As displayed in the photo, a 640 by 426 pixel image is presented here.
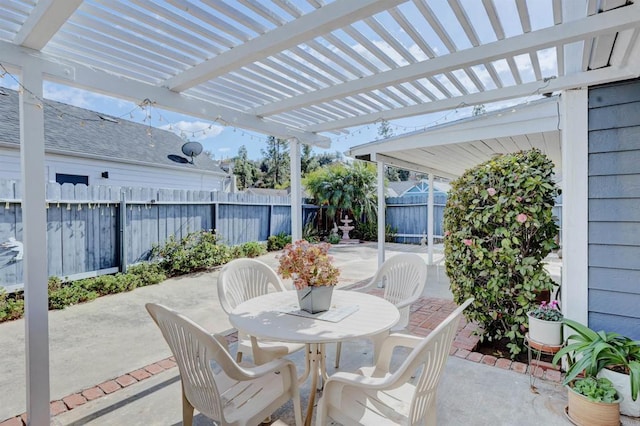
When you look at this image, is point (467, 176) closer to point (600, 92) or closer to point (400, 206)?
point (600, 92)

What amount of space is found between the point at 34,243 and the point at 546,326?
12.0 feet

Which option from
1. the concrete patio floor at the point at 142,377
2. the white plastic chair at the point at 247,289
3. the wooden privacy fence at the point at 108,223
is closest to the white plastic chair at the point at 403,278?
the concrete patio floor at the point at 142,377

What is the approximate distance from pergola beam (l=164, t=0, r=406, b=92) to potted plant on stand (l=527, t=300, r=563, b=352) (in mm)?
2565

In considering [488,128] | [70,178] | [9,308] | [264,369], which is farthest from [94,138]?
[264,369]

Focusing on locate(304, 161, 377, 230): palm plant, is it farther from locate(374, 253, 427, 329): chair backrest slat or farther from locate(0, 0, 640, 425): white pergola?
locate(0, 0, 640, 425): white pergola

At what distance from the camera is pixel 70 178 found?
7.98m

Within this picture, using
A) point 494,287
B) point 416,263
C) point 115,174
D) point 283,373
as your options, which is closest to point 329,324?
Answer: point 283,373

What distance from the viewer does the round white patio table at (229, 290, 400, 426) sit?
191cm

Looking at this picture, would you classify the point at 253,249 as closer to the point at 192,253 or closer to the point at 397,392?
the point at 192,253

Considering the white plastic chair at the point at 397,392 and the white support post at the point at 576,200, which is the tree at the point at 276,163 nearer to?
the white support post at the point at 576,200

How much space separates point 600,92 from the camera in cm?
254

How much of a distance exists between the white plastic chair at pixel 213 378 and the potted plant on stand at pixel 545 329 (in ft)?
6.66

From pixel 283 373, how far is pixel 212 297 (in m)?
3.76

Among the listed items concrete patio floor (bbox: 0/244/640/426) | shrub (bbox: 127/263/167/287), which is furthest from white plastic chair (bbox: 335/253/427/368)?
shrub (bbox: 127/263/167/287)
